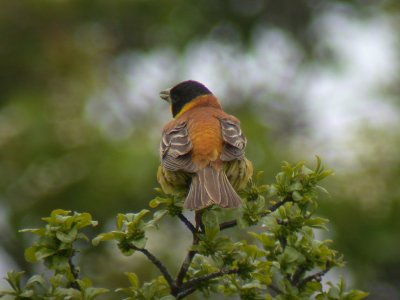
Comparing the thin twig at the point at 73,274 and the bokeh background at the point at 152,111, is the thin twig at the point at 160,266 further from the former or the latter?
the bokeh background at the point at 152,111

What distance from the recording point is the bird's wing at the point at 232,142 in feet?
16.1

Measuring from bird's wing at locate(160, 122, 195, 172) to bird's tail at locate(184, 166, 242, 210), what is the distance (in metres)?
0.10

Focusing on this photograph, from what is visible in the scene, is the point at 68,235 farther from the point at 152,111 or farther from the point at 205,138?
the point at 152,111

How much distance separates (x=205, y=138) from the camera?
16.7ft

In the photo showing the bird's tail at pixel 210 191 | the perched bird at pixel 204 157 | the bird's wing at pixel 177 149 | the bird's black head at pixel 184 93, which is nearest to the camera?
the bird's tail at pixel 210 191

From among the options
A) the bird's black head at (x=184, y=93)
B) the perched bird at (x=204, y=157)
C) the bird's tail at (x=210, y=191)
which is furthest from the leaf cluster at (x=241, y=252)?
the bird's black head at (x=184, y=93)

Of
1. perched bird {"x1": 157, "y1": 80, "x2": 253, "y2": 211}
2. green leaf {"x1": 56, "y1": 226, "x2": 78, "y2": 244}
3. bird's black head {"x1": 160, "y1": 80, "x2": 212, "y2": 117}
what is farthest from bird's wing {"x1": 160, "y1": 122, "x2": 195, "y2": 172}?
green leaf {"x1": 56, "y1": 226, "x2": 78, "y2": 244}

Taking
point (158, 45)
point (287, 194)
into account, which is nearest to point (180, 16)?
point (158, 45)

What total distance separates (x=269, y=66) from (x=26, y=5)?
11.8 feet

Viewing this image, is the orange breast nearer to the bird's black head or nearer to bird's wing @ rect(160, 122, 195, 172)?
bird's wing @ rect(160, 122, 195, 172)

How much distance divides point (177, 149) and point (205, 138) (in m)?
→ 0.19

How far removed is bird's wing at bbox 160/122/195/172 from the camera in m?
4.82

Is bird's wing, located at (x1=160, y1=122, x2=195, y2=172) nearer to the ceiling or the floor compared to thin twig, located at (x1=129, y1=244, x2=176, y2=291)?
nearer to the ceiling

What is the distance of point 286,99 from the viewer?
12914mm
